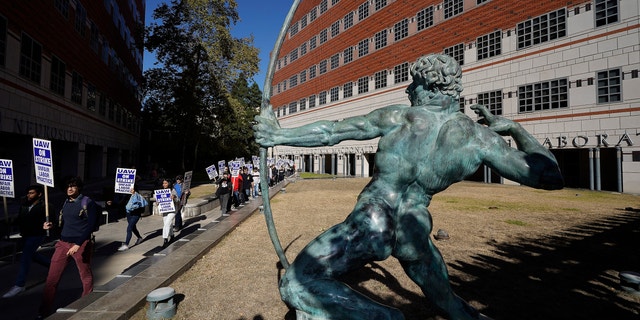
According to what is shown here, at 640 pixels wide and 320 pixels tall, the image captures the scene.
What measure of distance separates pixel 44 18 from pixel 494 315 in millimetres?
20745

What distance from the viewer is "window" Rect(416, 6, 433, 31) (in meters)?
28.1

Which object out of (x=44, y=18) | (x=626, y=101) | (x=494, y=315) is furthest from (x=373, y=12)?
(x=494, y=315)

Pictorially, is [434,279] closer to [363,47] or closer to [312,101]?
[363,47]

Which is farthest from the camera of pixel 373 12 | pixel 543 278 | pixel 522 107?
pixel 373 12

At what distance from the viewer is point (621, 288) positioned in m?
4.96

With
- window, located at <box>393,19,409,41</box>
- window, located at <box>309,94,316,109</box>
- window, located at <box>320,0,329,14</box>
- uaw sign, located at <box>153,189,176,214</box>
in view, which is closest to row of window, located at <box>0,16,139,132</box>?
uaw sign, located at <box>153,189,176,214</box>

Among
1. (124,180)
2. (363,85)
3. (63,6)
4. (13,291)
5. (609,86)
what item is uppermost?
(363,85)

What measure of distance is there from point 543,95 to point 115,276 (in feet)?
83.2

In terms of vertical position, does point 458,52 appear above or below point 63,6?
above

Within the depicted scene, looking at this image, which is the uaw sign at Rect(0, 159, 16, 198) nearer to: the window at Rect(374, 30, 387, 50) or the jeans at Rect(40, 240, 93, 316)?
the jeans at Rect(40, 240, 93, 316)

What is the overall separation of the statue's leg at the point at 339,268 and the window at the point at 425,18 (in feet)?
99.1

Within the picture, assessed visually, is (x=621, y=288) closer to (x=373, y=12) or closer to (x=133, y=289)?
(x=133, y=289)

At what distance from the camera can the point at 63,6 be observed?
56.6 feet

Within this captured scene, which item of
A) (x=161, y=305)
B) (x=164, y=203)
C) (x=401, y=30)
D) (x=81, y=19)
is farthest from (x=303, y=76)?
(x=161, y=305)
